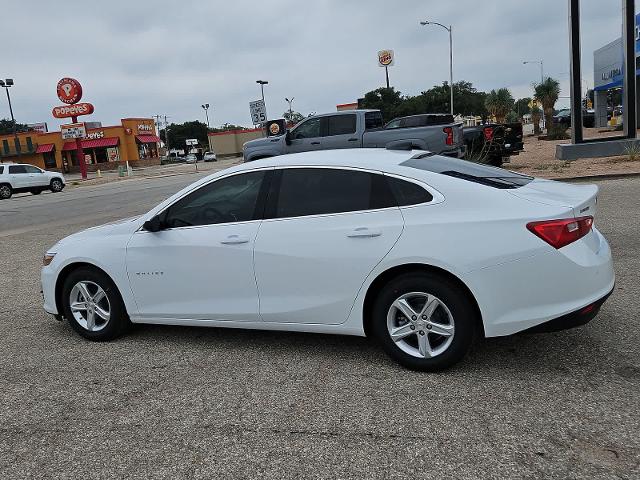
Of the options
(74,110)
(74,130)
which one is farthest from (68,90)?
(74,130)

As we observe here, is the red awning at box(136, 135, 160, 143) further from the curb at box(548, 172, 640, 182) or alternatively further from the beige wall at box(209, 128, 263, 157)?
the curb at box(548, 172, 640, 182)

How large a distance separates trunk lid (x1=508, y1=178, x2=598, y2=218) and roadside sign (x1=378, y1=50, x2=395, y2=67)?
3245 inches

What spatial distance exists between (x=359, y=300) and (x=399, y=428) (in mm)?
998

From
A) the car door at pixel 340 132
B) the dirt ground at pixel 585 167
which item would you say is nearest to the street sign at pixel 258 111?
the car door at pixel 340 132

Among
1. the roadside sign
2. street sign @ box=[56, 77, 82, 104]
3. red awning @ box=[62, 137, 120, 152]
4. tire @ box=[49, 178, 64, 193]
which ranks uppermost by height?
the roadside sign

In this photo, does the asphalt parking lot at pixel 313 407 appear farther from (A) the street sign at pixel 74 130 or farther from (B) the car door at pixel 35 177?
(A) the street sign at pixel 74 130

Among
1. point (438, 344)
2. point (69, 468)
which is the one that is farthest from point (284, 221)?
point (69, 468)

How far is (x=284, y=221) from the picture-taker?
4.28 metres

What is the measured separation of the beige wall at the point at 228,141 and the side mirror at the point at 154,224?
8774cm

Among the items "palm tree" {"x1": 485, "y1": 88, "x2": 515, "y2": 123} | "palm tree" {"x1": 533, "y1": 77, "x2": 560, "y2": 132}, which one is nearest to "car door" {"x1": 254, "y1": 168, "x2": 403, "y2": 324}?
"palm tree" {"x1": 533, "y1": 77, "x2": 560, "y2": 132}

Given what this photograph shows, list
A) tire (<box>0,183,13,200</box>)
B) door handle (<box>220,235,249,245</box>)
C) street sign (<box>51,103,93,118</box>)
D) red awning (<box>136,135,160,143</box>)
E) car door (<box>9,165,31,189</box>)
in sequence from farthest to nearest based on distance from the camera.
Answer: red awning (<box>136,135,160,143</box>)
street sign (<box>51,103,93,118</box>)
car door (<box>9,165,31,189</box>)
tire (<box>0,183,13,200</box>)
door handle (<box>220,235,249,245</box>)

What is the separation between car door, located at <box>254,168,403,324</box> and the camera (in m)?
3.96

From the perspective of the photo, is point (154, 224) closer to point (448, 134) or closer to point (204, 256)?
point (204, 256)

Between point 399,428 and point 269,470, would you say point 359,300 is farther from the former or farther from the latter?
point 269,470
